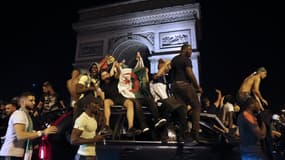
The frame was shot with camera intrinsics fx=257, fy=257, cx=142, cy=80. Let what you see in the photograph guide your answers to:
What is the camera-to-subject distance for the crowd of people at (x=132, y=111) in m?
3.24

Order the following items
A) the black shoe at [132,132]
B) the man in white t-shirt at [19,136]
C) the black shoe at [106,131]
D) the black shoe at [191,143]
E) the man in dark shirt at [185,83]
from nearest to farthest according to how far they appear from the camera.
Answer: the man in white t-shirt at [19,136] < the black shoe at [191,143] < the black shoe at [106,131] < the black shoe at [132,132] < the man in dark shirt at [185,83]

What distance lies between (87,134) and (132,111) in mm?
1027

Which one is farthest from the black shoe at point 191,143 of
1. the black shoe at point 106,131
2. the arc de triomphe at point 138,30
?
the arc de triomphe at point 138,30

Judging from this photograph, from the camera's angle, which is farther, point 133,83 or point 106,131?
point 133,83

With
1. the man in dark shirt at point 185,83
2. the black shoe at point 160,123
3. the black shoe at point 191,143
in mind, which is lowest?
the black shoe at point 191,143

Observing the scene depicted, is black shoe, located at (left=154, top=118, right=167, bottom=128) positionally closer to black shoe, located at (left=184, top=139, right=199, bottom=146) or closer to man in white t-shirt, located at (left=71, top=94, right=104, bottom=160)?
black shoe, located at (left=184, top=139, right=199, bottom=146)

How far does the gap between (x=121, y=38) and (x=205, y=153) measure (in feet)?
39.9

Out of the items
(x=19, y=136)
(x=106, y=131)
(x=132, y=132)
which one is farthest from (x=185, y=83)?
(x=19, y=136)

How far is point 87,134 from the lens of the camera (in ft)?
10.5

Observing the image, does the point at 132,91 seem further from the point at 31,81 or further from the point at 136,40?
the point at 31,81

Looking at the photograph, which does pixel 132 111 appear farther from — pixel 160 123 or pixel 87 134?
pixel 87 134

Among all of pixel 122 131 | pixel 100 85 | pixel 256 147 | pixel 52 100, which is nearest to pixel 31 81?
pixel 52 100

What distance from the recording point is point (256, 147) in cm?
337

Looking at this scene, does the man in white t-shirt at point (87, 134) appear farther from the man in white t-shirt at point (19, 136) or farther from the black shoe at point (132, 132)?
the black shoe at point (132, 132)
